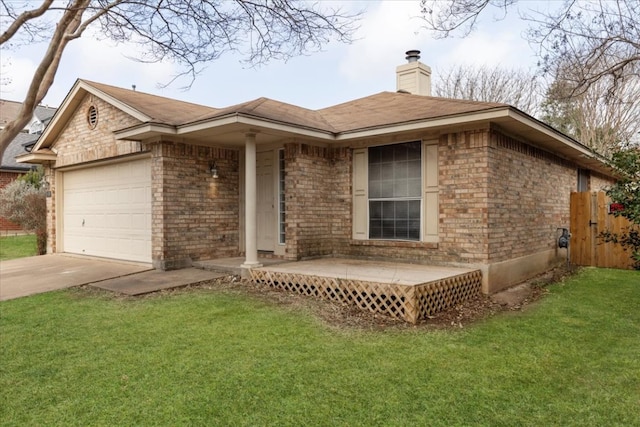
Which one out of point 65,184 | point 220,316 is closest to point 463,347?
point 220,316

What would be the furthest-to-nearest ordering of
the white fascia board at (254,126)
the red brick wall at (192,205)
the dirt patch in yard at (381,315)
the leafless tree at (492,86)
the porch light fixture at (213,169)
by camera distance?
the leafless tree at (492,86), the porch light fixture at (213,169), the red brick wall at (192,205), the white fascia board at (254,126), the dirt patch in yard at (381,315)

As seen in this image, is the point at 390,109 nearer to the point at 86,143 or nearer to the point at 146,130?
the point at 146,130

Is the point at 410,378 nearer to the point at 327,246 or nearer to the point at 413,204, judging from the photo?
the point at 413,204

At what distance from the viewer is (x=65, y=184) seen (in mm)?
11578

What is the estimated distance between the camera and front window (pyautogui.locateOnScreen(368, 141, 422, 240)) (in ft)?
25.7

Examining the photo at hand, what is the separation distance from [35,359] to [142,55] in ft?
17.7

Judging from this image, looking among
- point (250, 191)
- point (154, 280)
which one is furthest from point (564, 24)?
point (154, 280)

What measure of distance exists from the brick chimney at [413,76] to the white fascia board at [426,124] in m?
4.05

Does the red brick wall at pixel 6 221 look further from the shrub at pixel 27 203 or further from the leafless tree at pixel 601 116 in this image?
the leafless tree at pixel 601 116

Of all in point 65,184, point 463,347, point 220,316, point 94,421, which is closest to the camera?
point 94,421

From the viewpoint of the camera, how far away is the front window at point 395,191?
7.84 metres

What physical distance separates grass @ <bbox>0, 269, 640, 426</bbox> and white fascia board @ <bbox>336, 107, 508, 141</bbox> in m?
2.94

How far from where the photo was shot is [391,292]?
5.60 m

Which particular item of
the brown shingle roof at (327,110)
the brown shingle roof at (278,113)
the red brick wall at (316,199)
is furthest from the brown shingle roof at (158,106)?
the red brick wall at (316,199)
